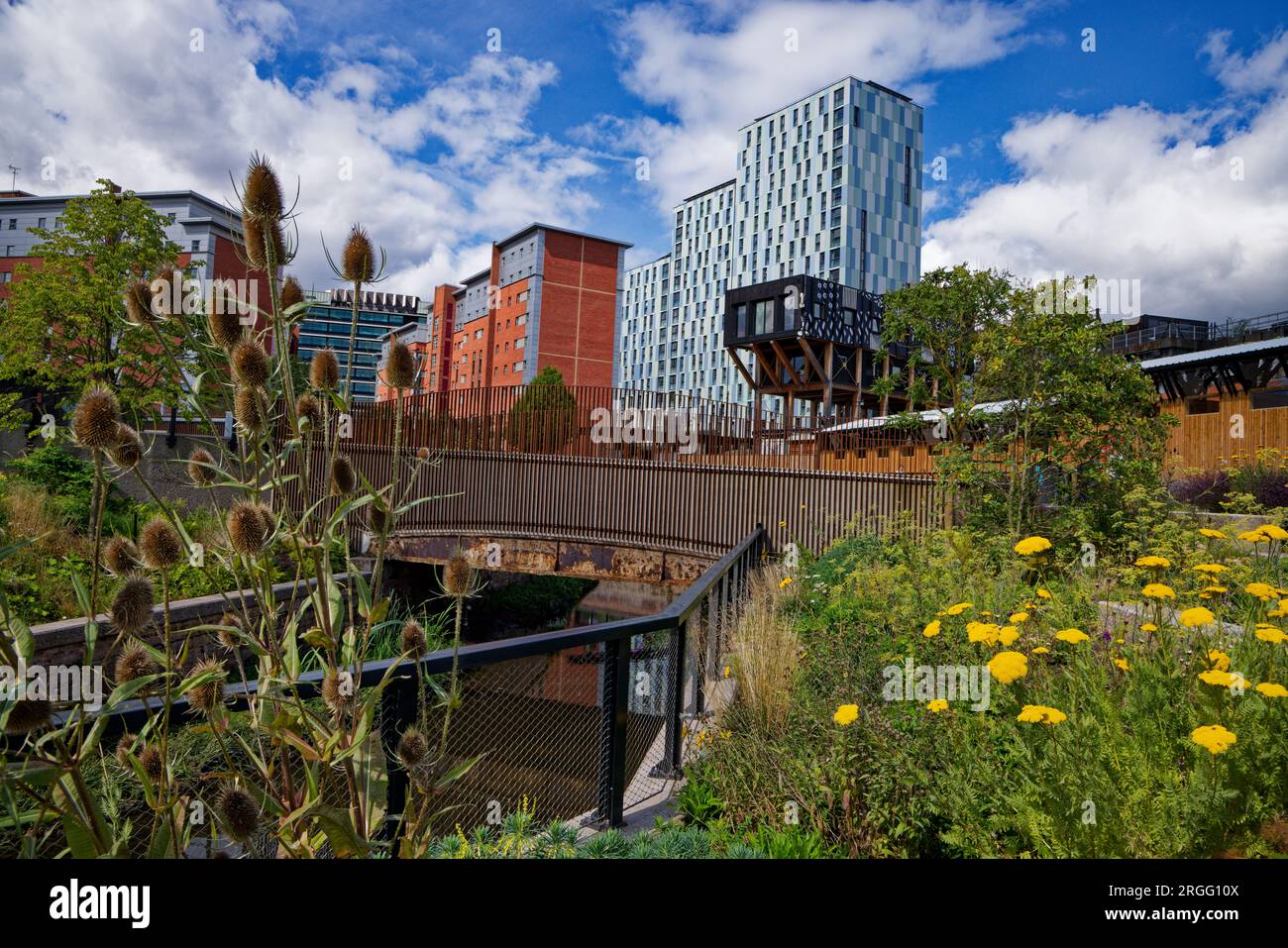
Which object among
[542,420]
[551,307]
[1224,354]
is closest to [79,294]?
[542,420]

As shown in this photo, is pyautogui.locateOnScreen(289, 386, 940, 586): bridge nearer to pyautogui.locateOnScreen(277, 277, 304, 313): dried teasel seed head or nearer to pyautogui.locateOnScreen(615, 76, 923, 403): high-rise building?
pyautogui.locateOnScreen(277, 277, 304, 313): dried teasel seed head

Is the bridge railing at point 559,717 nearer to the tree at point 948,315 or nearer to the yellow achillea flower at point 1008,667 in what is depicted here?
the yellow achillea flower at point 1008,667

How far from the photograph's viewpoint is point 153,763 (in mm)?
1448

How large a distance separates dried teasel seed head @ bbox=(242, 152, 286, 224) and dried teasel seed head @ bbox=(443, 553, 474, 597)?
2.87ft

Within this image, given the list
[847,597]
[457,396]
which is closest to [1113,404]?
[847,597]

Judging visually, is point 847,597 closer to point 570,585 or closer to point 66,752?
point 66,752

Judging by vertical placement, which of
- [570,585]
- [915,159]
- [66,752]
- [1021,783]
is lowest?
[570,585]

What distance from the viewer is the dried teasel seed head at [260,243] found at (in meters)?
1.70

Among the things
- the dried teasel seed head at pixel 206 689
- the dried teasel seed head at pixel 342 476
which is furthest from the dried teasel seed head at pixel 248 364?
the dried teasel seed head at pixel 206 689

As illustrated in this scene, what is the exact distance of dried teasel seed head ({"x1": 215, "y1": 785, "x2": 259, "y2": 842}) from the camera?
1.36 meters

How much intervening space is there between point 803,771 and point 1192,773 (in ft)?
4.80

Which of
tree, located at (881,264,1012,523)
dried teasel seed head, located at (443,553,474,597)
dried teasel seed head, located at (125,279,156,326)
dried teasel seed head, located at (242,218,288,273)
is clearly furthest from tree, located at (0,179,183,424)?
dried teasel seed head, located at (443,553,474,597)

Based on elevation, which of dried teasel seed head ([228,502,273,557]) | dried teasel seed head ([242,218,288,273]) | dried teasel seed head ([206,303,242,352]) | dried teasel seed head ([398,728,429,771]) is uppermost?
dried teasel seed head ([242,218,288,273])
